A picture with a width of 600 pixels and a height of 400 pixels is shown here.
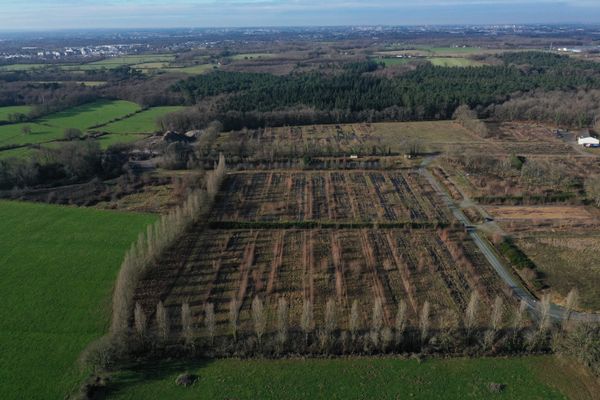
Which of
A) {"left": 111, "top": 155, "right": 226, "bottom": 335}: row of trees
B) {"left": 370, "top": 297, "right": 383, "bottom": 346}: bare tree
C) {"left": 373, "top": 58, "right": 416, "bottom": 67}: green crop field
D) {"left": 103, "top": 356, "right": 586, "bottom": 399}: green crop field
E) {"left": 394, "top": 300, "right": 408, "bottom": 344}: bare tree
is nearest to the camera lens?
{"left": 103, "top": 356, "right": 586, "bottom": 399}: green crop field

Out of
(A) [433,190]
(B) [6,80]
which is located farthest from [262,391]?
(B) [6,80]

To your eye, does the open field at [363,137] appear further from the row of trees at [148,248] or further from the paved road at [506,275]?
the row of trees at [148,248]

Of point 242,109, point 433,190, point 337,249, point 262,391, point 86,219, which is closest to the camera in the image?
point 262,391

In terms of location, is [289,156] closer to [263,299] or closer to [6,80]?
[263,299]

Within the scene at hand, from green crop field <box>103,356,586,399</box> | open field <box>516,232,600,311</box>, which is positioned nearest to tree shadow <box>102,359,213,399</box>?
green crop field <box>103,356,586,399</box>

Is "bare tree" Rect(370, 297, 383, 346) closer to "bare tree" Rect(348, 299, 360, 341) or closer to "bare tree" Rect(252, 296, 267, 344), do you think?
"bare tree" Rect(348, 299, 360, 341)

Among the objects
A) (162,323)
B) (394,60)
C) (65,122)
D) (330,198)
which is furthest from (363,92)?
(162,323)
